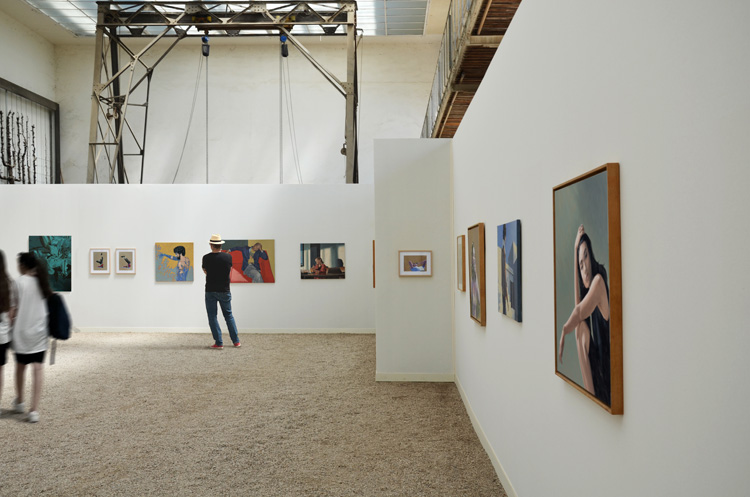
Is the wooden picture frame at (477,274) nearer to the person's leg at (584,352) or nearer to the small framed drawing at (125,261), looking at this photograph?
the person's leg at (584,352)

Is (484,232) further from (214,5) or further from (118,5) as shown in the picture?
(118,5)

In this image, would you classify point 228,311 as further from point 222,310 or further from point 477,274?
point 477,274

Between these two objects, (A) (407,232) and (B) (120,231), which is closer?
(A) (407,232)

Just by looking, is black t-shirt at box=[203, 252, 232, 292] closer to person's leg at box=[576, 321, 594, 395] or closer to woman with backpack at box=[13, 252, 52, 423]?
woman with backpack at box=[13, 252, 52, 423]

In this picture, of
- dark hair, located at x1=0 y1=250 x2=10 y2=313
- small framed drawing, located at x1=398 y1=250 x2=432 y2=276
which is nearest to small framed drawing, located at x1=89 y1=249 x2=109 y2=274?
dark hair, located at x1=0 y1=250 x2=10 y2=313

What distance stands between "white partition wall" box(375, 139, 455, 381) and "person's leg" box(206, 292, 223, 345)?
15.0ft

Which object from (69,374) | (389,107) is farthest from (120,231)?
(389,107)

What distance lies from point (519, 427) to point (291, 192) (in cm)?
1144

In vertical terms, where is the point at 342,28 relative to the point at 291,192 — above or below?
above

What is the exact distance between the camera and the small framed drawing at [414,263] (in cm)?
956

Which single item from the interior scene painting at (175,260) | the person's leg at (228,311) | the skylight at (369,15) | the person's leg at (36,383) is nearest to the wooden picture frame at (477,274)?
the person's leg at (36,383)

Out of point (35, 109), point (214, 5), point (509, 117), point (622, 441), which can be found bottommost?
point (622, 441)

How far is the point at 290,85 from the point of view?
74.7 feet

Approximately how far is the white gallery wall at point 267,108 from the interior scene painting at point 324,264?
8.01m
